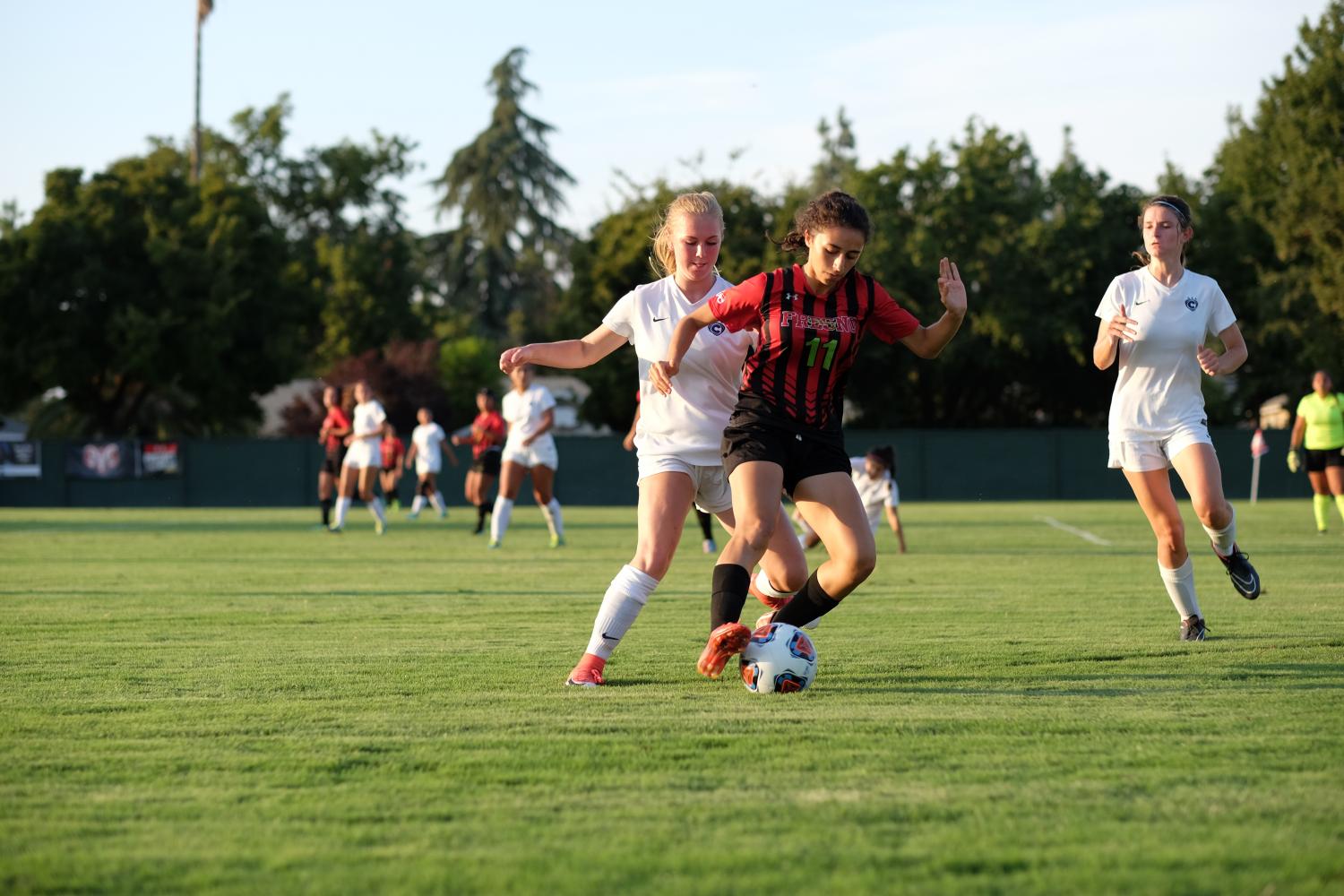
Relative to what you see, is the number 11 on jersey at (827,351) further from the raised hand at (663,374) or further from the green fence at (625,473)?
the green fence at (625,473)

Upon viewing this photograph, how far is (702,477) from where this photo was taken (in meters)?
6.54

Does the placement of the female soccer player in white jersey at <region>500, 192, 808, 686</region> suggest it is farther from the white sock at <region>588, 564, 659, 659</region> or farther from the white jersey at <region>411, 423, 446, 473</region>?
the white jersey at <region>411, 423, 446, 473</region>

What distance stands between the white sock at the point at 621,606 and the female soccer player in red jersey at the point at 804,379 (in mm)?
304

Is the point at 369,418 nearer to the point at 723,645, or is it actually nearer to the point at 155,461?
the point at 723,645

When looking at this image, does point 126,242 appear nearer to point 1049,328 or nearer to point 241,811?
point 1049,328

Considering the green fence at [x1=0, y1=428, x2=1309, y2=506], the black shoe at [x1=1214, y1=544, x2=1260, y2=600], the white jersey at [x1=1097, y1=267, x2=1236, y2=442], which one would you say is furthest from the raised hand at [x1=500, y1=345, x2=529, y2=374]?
the green fence at [x1=0, y1=428, x2=1309, y2=506]

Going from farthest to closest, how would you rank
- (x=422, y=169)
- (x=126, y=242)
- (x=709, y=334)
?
(x=422, y=169) < (x=126, y=242) < (x=709, y=334)

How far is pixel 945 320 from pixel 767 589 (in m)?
1.58

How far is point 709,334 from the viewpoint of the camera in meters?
6.43

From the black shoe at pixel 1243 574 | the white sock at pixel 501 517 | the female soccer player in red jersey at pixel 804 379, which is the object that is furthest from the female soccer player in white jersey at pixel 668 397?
the white sock at pixel 501 517

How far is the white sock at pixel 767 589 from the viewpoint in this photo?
277 inches

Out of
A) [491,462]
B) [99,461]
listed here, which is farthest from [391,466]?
[99,461]

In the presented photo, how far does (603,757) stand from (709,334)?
2.28 metres

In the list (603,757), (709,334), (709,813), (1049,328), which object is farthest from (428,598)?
(1049,328)
